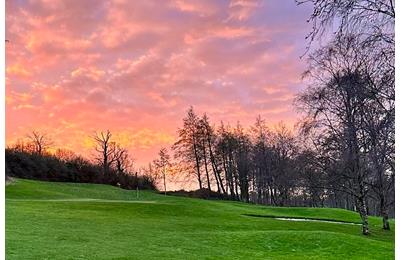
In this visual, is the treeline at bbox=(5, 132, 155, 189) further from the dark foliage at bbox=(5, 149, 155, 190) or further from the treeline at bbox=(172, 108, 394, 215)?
the treeline at bbox=(172, 108, 394, 215)

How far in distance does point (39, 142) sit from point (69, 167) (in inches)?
137

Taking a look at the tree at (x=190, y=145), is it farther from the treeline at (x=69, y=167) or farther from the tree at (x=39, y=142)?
the tree at (x=39, y=142)

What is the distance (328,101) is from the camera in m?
13.2

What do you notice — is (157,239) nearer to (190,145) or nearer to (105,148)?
Answer: (190,145)

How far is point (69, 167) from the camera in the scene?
30844 millimetres

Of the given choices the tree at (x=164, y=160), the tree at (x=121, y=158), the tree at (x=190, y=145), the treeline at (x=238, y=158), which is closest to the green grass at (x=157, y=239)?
the tree at (x=190, y=145)

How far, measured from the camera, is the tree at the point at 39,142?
104ft

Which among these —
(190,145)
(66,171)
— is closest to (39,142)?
(66,171)

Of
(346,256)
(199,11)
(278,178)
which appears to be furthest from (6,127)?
(278,178)

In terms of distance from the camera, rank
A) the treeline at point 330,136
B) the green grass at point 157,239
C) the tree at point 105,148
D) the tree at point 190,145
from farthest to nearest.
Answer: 1. the tree at point 105,148
2. the tree at point 190,145
3. the green grass at point 157,239
4. the treeline at point 330,136

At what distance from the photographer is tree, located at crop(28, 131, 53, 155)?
31.8 m

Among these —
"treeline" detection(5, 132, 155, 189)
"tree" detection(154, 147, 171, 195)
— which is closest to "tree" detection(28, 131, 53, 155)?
"treeline" detection(5, 132, 155, 189)

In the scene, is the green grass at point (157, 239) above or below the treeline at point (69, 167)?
below

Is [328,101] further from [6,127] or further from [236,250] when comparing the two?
[6,127]
